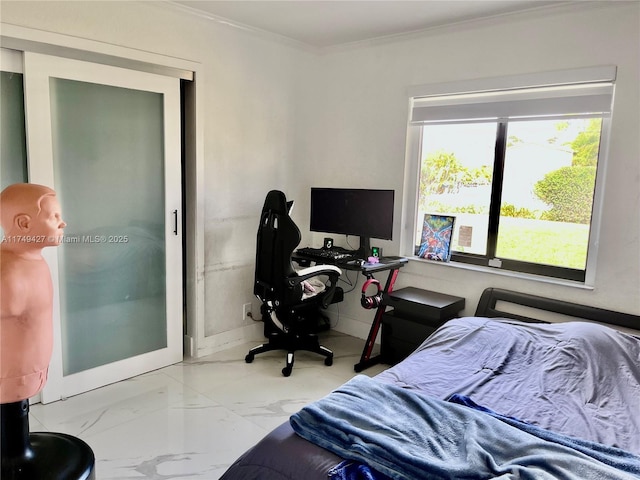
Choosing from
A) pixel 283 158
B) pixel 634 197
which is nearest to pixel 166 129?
pixel 283 158

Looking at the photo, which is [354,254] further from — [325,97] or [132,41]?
[132,41]

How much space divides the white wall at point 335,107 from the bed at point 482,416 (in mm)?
894

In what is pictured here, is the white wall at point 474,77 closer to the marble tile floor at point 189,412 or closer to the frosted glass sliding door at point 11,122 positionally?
the marble tile floor at point 189,412

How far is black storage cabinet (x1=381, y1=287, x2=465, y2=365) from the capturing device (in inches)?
123

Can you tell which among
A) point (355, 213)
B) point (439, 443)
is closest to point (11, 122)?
point (355, 213)

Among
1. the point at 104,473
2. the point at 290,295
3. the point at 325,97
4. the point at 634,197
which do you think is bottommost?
the point at 104,473

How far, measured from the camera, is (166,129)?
3154 mm

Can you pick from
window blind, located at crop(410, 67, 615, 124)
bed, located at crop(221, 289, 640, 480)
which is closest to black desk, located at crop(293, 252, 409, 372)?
bed, located at crop(221, 289, 640, 480)

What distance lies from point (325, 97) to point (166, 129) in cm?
151

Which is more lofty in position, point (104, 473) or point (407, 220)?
point (407, 220)

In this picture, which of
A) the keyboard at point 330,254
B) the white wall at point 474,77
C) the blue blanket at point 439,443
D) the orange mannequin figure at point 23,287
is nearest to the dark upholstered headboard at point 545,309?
the white wall at point 474,77

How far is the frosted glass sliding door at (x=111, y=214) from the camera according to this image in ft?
8.83

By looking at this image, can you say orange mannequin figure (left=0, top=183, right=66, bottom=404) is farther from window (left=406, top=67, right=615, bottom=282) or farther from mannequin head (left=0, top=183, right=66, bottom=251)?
window (left=406, top=67, right=615, bottom=282)

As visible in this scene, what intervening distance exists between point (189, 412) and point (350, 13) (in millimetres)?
2775
